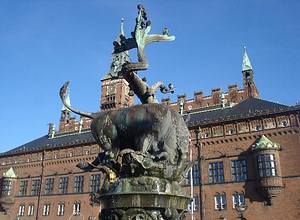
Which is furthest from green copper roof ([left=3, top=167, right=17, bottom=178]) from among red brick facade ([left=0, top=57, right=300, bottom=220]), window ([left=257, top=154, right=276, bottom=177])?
window ([left=257, top=154, right=276, bottom=177])

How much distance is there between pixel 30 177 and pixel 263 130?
3526 centimetres

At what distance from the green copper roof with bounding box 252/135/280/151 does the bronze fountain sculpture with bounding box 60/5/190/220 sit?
1101 inches

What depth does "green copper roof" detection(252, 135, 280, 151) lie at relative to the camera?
111ft

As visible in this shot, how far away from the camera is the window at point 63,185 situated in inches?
1890

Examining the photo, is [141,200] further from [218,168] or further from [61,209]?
[61,209]

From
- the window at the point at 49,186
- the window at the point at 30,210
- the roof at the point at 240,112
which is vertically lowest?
the window at the point at 30,210

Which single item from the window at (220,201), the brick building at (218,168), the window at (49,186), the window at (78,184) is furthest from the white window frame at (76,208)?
the window at (220,201)

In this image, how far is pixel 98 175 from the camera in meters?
46.3

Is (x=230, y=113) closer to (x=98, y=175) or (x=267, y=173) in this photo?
(x=267, y=173)

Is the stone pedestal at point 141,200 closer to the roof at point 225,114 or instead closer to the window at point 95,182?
the roof at point 225,114

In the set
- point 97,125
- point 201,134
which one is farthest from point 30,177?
point 97,125

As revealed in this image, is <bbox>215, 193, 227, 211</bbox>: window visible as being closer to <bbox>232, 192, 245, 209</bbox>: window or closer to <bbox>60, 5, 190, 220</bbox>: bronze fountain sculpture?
<bbox>232, 192, 245, 209</bbox>: window

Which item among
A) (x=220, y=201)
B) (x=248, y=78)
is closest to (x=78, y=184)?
(x=220, y=201)

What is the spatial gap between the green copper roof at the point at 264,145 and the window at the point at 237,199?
489 cm
